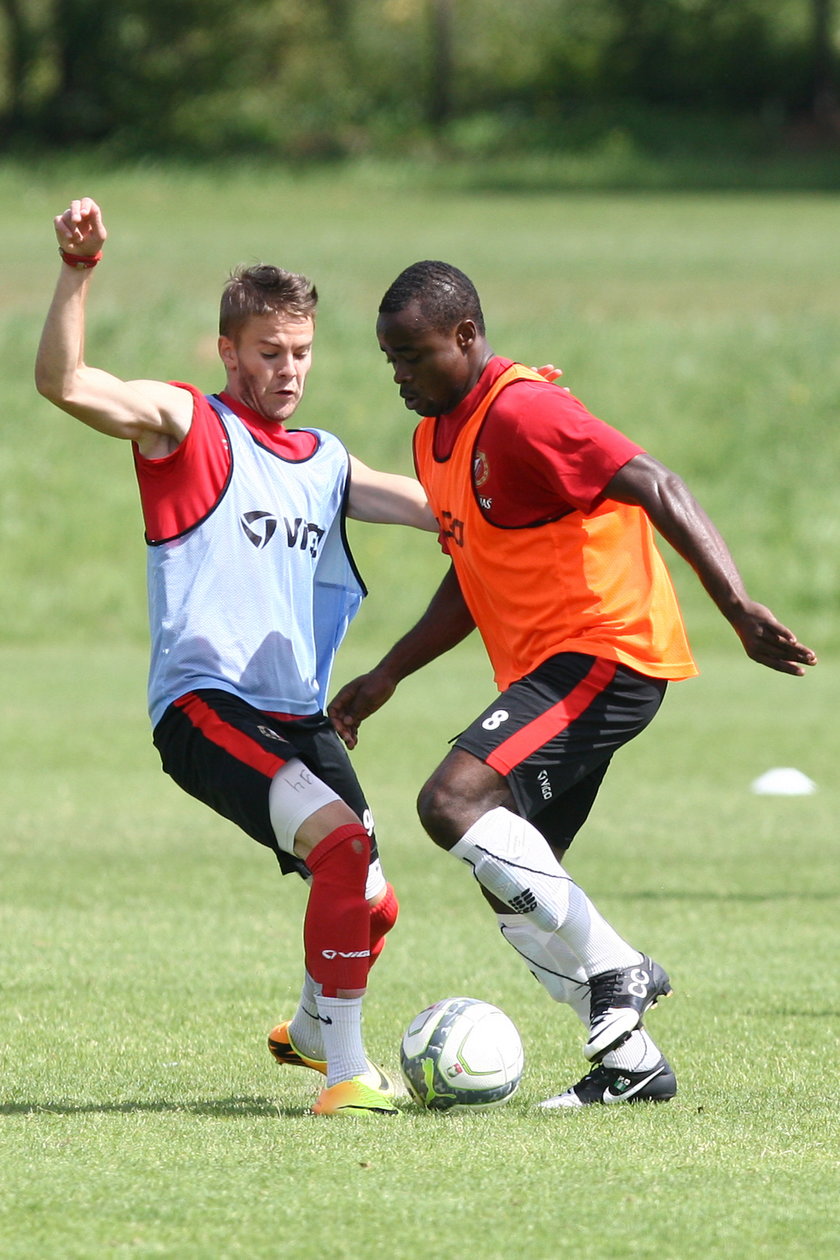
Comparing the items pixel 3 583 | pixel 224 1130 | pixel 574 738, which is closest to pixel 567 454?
pixel 574 738

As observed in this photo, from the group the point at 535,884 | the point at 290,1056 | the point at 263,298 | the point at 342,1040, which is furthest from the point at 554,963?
the point at 263,298

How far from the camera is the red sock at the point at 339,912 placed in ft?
17.8

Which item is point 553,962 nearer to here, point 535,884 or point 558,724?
point 535,884

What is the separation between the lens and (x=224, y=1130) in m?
5.08

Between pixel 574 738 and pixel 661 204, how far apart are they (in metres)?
39.1

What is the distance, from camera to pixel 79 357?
534cm

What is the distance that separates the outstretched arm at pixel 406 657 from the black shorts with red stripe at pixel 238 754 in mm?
493

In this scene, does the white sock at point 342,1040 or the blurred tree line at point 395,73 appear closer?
the white sock at point 342,1040

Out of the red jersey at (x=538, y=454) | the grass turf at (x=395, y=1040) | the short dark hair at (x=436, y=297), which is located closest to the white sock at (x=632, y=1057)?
the grass turf at (x=395, y=1040)

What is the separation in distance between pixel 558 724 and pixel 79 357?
1699mm

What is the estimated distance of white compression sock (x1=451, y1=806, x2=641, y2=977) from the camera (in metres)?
5.46

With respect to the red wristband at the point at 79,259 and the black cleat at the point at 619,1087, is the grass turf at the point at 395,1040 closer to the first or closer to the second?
the black cleat at the point at 619,1087

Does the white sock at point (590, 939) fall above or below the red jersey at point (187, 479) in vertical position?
below

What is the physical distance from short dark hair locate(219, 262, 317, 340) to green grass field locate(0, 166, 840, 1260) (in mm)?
2288
